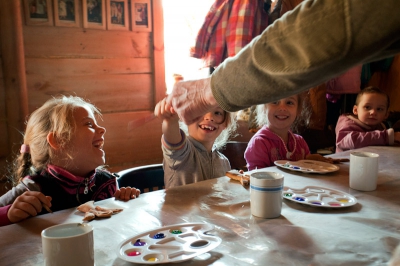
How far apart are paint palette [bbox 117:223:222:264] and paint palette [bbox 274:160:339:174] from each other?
0.73m

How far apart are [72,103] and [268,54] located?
0.98m

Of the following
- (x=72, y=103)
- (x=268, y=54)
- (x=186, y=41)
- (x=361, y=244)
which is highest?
(x=186, y=41)

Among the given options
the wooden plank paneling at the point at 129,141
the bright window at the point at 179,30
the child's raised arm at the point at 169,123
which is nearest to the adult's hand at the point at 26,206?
the child's raised arm at the point at 169,123

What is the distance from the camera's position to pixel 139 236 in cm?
87

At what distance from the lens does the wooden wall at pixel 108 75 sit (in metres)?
2.71

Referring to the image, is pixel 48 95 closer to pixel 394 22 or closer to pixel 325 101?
pixel 325 101

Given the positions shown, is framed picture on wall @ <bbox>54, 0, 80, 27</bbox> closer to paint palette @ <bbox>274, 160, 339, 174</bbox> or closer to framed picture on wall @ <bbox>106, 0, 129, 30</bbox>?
framed picture on wall @ <bbox>106, 0, 129, 30</bbox>

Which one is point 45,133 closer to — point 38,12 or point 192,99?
point 192,99

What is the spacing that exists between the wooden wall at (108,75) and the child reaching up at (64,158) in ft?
4.23

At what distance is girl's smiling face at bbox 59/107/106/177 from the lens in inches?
56.2

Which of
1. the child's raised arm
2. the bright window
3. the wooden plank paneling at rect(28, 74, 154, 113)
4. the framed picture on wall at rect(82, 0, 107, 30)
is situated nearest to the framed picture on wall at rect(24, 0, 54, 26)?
the framed picture on wall at rect(82, 0, 107, 30)

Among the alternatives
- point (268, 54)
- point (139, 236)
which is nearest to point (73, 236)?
point (139, 236)

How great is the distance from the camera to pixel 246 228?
95cm

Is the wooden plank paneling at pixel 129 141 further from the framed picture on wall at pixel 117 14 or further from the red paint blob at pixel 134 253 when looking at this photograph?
the red paint blob at pixel 134 253
